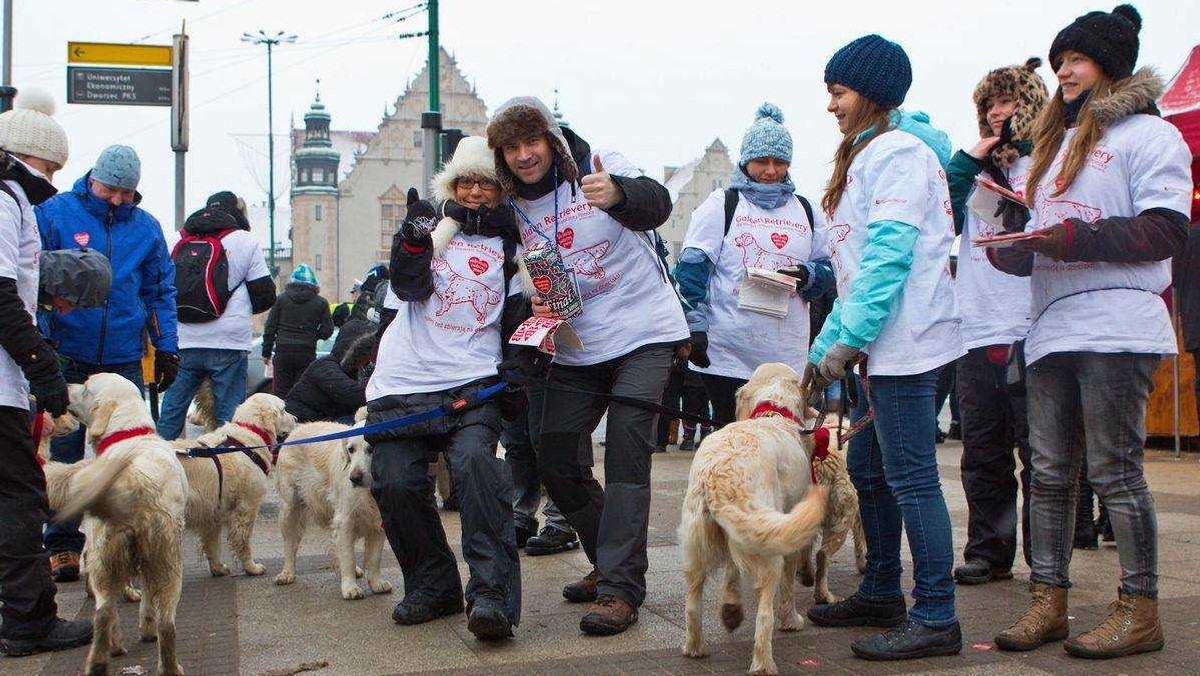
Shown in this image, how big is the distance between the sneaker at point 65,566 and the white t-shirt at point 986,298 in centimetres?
455

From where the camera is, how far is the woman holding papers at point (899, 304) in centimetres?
398

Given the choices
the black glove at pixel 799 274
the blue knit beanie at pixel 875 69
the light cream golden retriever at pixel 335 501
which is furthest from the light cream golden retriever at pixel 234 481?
→ the blue knit beanie at pixel 875 69

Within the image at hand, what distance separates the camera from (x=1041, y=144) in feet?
14.2

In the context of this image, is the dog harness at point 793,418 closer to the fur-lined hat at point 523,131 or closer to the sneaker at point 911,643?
the sneaker at point 911,643

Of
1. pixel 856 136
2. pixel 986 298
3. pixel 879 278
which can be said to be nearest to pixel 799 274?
pixel 986 298

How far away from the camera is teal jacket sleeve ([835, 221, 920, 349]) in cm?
394

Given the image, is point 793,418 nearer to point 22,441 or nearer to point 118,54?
point 22,441

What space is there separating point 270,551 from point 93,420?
221 cm

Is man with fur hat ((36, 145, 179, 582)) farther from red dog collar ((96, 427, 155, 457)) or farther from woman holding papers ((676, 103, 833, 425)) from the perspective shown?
woman holding papers ((676, 103, 833, 425))

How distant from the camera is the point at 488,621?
14.0 feet

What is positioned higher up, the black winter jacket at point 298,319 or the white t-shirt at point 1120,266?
the white t-shirt at point 1120,266

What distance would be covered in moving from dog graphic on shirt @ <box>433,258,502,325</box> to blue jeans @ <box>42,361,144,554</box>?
192 cm

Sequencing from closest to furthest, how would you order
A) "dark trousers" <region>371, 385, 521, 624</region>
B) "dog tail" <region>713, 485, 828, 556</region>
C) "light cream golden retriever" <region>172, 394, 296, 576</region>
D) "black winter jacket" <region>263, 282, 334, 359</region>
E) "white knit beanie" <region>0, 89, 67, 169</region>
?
"dog tail" <region>713, 485, 828, 556</region>, "dark trousers" <region>371, 385, 521, 624</region>, "white knit beanie" <region>0, 89, 67, 169</region>, "light cream golden retriever" <region>172, 394, 296, 576</region>, "black winter jacket" <region>263, 282, 334, 359</region>

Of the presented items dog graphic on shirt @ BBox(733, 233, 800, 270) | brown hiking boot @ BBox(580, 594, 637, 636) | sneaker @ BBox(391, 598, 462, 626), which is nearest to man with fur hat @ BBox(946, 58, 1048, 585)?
dog graphic on shirt @ BBox(733, 233, 800, 270)
